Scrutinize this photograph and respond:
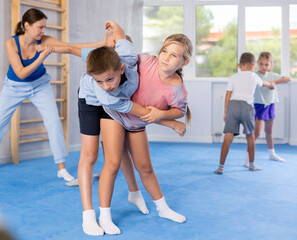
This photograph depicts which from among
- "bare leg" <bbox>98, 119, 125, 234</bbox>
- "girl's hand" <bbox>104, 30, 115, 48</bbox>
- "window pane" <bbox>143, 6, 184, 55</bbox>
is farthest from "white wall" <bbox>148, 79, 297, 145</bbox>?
"bare leg" <bbox>98, 119, 125, 234</bbox>

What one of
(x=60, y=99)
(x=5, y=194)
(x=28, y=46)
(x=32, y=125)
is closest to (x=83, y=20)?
(x=60, y=99)

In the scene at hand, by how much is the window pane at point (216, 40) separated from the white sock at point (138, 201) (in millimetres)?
3835

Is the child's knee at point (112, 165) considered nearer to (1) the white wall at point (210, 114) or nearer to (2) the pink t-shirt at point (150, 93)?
(2) the pink t-shirt at point (150, 93)

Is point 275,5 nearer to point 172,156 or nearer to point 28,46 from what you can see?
point 172,156

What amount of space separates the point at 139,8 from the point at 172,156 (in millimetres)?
2630

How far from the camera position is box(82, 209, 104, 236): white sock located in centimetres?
176

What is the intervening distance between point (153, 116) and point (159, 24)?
4.31 meters

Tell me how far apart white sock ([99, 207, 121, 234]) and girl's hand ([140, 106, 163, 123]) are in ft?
1.71

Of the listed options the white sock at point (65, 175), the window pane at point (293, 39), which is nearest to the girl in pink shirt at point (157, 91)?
the white sock at point (65, 175)

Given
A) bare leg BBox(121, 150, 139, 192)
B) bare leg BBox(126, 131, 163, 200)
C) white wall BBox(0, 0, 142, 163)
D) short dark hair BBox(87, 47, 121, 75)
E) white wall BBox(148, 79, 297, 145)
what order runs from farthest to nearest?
white wall BBox(148, 79, 297, 145)
white wall BBox(0, 0, 142, 163)
bare leg BBox(121, 150, 139, 192)
bare leg BBox(126, 131, 163, 200)
short dark hair BBox(87, 47, 121, 75)

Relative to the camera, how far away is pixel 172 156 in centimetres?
417

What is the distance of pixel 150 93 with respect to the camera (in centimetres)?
174

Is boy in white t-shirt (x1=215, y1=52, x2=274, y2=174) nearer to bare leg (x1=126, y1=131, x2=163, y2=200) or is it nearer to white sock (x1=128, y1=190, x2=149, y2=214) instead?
white sock (x1=128, y1=190, x2=149, y2=214)

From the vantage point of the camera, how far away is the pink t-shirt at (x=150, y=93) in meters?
1.73
